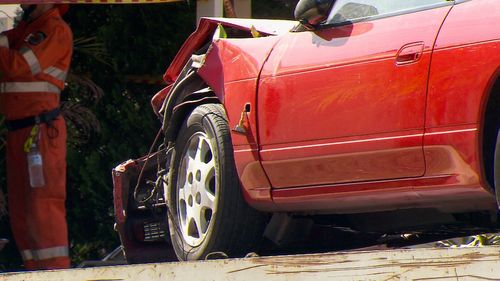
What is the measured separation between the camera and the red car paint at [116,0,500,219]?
5.57m

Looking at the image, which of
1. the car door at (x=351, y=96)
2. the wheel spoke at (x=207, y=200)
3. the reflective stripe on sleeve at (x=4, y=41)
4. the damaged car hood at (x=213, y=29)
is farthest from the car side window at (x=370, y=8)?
the reflective stripe on sleeve at (x=4, y=41)

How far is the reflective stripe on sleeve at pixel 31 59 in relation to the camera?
9.27 metres

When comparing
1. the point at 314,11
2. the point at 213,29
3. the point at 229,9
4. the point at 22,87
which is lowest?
the point at 22,87

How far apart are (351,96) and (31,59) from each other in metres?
3.77

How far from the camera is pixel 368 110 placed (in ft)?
19.5

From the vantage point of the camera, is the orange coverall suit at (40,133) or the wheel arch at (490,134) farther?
the orange coverall suit at (40,133)

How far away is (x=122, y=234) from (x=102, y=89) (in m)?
3.95

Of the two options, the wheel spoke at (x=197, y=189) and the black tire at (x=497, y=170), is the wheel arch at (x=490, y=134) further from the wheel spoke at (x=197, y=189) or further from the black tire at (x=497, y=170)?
the wheel spoke at (x=197, y=189)

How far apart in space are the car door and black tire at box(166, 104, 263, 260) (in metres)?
0.25

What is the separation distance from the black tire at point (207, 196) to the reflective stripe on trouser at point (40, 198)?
2.38 m

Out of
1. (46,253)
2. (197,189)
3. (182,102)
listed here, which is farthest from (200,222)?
(46,253)

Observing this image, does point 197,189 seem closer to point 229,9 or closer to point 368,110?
point 368,110

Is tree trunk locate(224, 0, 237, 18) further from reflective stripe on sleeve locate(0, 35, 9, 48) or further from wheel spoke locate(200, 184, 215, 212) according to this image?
wheel spoke locate(200, 184, 215, 212)

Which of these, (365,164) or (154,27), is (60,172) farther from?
(365,164)
